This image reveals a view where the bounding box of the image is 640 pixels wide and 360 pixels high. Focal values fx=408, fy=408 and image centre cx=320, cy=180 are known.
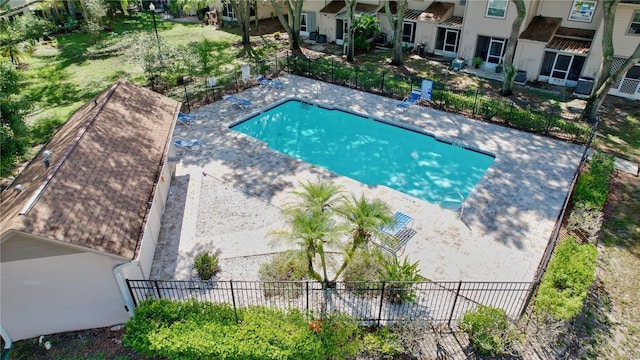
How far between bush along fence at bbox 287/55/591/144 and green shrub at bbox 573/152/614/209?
392cm

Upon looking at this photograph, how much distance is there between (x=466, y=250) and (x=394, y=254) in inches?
108

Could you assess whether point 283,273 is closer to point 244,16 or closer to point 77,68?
point 77,68

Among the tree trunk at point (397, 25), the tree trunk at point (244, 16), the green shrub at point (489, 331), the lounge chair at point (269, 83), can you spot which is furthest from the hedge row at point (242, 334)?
the tree trunk at point (244, 16)

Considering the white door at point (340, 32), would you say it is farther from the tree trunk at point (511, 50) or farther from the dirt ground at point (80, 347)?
the dirt ground at point (80, 347)

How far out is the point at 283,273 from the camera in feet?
41.2

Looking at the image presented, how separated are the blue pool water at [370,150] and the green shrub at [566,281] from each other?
5.98 m

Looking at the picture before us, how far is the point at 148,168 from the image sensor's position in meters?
13.7

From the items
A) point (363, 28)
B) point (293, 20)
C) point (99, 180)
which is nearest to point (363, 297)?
point (99, 180)

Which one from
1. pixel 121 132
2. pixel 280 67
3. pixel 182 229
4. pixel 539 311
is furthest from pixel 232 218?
pixel 280 67

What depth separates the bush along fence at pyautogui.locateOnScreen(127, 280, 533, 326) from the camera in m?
11.4

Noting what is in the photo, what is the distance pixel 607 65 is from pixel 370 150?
41.3 feet

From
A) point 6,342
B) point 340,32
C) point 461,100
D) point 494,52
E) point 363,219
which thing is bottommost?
point 6,342

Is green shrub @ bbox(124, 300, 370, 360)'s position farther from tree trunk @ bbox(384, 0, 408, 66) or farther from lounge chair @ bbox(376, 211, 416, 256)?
tree trunk @ bbox(384, 0, 408, 66)

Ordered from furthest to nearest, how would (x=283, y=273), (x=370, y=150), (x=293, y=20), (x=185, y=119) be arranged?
(x=293, y=20)
(x=185, y=119)
(x=370, y=150)
(x=283, y=273)
